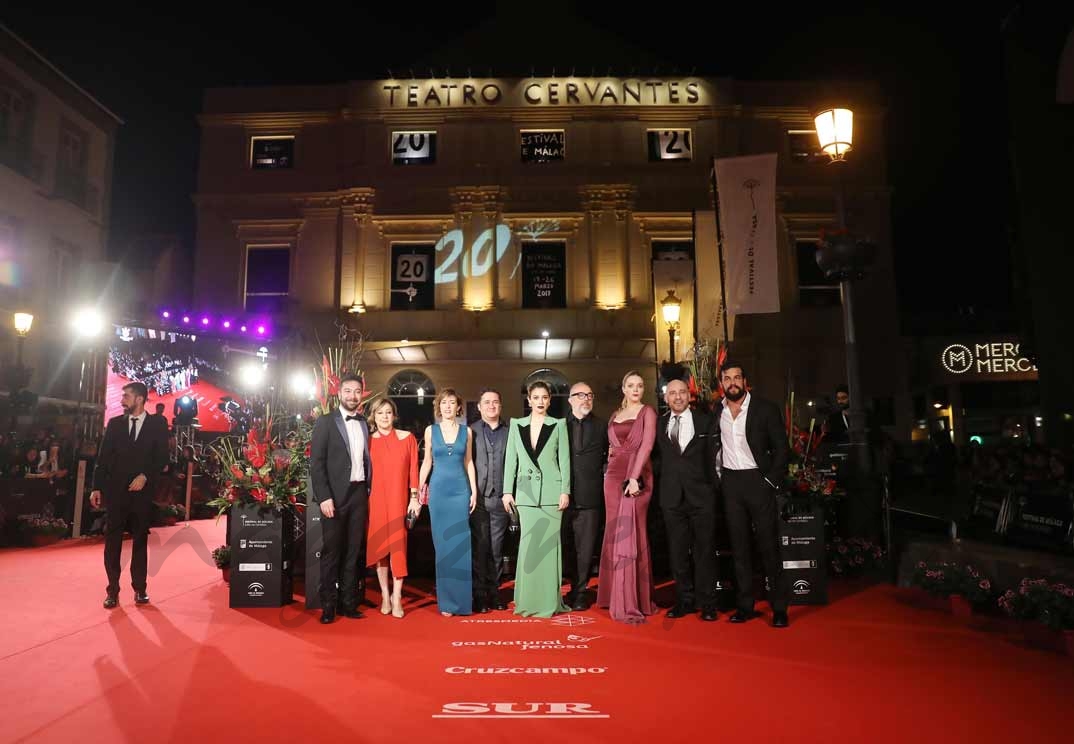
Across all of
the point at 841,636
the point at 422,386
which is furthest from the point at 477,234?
the point at 841,636

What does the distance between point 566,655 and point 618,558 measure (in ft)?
4.26

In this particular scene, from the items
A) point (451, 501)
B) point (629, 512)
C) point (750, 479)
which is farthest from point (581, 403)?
point (750, 479)

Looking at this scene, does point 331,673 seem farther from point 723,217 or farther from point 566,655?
point 723,217

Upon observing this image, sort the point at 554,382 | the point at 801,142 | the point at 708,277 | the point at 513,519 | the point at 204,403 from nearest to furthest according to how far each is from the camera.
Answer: the point at 513,519 → the point at 204,403 → the point at 708,277 → the point at 554,382 → the point at 801,142

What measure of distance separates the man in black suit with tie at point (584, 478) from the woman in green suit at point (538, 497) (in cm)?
19

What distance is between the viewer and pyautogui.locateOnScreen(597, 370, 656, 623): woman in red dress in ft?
18.8

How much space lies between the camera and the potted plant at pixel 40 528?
10.1 meters

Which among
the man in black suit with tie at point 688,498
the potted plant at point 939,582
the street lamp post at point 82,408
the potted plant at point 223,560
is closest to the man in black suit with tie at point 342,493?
the potted plant at point 223,560

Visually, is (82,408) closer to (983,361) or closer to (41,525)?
(41,525)

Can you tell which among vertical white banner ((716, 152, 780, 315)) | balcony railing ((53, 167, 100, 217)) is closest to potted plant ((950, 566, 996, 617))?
vertical white banner ((716, 152, 780, 315))

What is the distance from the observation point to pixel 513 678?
4141mm

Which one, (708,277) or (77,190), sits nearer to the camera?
(708,277)

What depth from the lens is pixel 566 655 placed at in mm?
4641

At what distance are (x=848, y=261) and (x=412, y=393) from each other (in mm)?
15602
